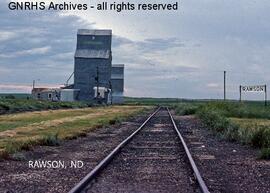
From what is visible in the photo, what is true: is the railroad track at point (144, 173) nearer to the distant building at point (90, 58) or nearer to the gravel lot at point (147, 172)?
the gravel lot at point (147, 172)

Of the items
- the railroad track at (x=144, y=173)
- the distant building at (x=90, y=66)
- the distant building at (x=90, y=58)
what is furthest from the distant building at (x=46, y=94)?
the railroad track at (x=144, y=173)

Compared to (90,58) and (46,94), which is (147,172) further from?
(46,94)

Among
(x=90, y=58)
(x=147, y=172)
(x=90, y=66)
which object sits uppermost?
(x=90, y=58)

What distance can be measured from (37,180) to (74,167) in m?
1.95

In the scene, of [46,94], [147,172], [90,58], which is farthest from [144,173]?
[46,94]

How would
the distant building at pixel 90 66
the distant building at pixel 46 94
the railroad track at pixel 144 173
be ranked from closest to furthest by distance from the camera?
1. the railroad track at pixel 144 173
2. the distant building at pixel 90 66
3. the distant building at pixel 46 94

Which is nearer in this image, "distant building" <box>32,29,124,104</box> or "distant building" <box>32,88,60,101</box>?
"distant building" <box>32,29,124,104</box>

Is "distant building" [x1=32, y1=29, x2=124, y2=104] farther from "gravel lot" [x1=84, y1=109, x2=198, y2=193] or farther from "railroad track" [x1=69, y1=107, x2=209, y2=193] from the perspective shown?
"railroad track" [x1=69, y1=107, x2=209, y2=193]

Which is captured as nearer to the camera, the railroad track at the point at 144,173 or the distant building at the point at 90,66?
the railroad track at the point at 144,173

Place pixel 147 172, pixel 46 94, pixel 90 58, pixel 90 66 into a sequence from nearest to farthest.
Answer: pixel 147 172 → pixel 90 66 → pixel 90 58 → pixel 46 94

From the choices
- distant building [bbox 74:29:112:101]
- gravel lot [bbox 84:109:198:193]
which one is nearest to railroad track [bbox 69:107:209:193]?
gravel lot [bbox 84:109:198:193]

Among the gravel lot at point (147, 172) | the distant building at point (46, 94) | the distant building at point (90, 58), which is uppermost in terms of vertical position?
the distant building at point (90, 58)

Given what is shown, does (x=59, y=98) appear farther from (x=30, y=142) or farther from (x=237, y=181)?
(x=237, y=181)

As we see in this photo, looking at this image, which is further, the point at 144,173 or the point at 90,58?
the point at 90,58
